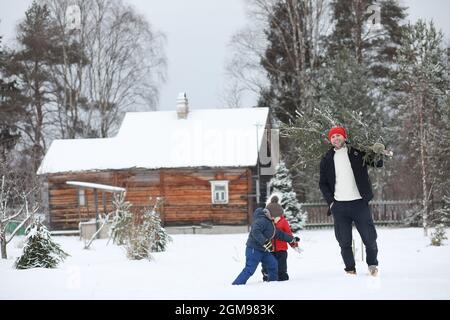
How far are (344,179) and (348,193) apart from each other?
175 mm

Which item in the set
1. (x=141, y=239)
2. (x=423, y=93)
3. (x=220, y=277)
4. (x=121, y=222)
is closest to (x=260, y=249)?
(x=220, y=277)

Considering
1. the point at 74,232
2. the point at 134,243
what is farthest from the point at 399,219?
the point at 134,243

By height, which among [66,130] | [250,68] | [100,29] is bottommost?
[66,130]

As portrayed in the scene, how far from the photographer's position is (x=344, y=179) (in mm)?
7465

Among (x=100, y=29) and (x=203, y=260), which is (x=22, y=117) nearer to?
(x=100, y=29)

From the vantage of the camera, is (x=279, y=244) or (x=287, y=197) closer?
(x=279, y=244)

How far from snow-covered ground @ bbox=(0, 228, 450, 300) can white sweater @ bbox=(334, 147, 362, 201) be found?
948 mm

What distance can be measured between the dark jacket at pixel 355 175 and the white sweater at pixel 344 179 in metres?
0.05

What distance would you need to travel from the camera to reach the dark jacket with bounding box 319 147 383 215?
7.37m

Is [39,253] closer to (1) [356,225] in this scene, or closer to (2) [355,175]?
(1) [356,225]

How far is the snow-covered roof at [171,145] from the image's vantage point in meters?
26.0

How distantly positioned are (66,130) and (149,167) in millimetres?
10934

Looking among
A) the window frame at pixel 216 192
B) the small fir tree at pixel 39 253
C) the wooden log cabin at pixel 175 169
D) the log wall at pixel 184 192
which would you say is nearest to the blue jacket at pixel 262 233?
the small fir tree at pixel 39 253

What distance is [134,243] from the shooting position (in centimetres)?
1278
